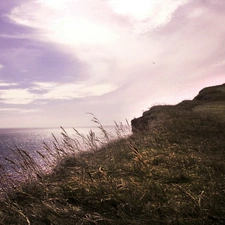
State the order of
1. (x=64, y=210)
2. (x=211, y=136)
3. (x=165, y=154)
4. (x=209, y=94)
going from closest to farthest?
(x=64, y=210) < (x=165, y=154) < (x=211, y=136) < (x=209, y=94)

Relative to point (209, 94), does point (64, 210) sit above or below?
below

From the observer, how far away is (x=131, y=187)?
6020mm

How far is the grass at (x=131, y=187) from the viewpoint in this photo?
4.74 metres

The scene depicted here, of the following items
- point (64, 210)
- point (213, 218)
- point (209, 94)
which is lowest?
point (213, 218)

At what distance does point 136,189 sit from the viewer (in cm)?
595

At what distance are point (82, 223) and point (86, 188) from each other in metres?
1.73

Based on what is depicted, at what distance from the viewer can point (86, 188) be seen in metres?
6.11

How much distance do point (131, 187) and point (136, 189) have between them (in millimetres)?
128

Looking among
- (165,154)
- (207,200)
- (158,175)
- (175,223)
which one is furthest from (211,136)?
(175,223)

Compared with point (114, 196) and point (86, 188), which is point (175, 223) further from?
point (86, 188)

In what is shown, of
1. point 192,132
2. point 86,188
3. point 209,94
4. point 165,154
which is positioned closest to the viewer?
point 86,188

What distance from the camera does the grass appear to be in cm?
474

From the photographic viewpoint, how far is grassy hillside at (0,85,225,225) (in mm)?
4715

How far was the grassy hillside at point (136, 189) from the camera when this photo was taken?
471cm
